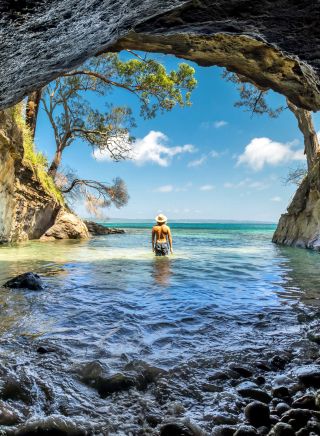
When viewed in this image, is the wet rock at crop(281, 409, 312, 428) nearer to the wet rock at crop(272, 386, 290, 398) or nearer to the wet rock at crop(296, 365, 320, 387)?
the wet rock at crop(272, 386, 290, 398)

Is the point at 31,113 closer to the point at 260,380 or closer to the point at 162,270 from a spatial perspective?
the point at 162,270

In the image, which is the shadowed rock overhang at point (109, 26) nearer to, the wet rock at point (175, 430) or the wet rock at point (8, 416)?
the wet rock at point (8, 416)

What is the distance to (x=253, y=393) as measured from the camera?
2402mm

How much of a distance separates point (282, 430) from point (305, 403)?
0.36 m

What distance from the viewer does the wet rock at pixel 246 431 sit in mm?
1949

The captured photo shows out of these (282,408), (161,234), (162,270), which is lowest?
(162,270)

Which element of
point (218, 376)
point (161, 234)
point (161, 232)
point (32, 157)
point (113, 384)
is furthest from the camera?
point (32, 157)

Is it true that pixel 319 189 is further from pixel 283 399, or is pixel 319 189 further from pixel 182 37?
pixel 283 399

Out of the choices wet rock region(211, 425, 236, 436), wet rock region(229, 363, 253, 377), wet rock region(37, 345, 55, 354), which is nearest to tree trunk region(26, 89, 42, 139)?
wet rock region(37, 345, 55, 354)

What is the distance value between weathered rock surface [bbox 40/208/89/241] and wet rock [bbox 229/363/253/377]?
1792 cm

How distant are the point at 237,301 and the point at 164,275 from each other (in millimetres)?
2712

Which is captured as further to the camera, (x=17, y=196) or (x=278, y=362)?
(x=17, y=196)

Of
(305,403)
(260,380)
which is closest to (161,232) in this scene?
(260,380)

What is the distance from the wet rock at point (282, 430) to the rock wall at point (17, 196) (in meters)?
13.2
